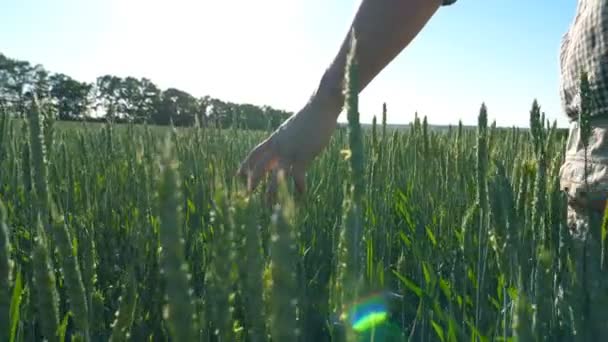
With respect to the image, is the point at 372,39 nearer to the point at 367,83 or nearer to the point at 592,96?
the point at 367,83

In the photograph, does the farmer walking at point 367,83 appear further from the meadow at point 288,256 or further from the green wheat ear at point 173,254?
the green wheat ear at point 173,254

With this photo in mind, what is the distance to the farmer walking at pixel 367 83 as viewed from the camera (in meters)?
1.35

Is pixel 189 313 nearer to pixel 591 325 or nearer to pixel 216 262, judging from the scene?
pixel 216 262

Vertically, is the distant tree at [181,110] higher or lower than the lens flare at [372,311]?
higher

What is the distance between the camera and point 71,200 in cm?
163

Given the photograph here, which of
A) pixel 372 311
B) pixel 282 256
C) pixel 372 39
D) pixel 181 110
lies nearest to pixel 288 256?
pixel 282 256

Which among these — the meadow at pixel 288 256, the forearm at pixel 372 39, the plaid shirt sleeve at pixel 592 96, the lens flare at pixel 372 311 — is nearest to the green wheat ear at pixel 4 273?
the meadow at pixel 288 256

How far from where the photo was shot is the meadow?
1.07 feet

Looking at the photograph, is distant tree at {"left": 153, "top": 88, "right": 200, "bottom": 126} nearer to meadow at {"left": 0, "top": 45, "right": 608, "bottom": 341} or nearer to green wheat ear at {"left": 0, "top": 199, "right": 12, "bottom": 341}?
meadow at {"left": 0, "top": 45, "right": 608, "bottom": 341}

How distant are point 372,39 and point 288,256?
1.28 metres

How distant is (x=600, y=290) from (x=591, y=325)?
7cm

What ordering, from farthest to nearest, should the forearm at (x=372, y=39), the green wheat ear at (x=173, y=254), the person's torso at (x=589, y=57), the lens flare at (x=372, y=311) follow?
the forearm at (x=372, y=39) < the person's torso at (x=589, y=57) < the lens flare at (x=372, y=311) < the green wheat ear at (x=173, y=254)

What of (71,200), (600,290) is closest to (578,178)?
(600,290)

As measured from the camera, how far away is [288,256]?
0.94 feet
